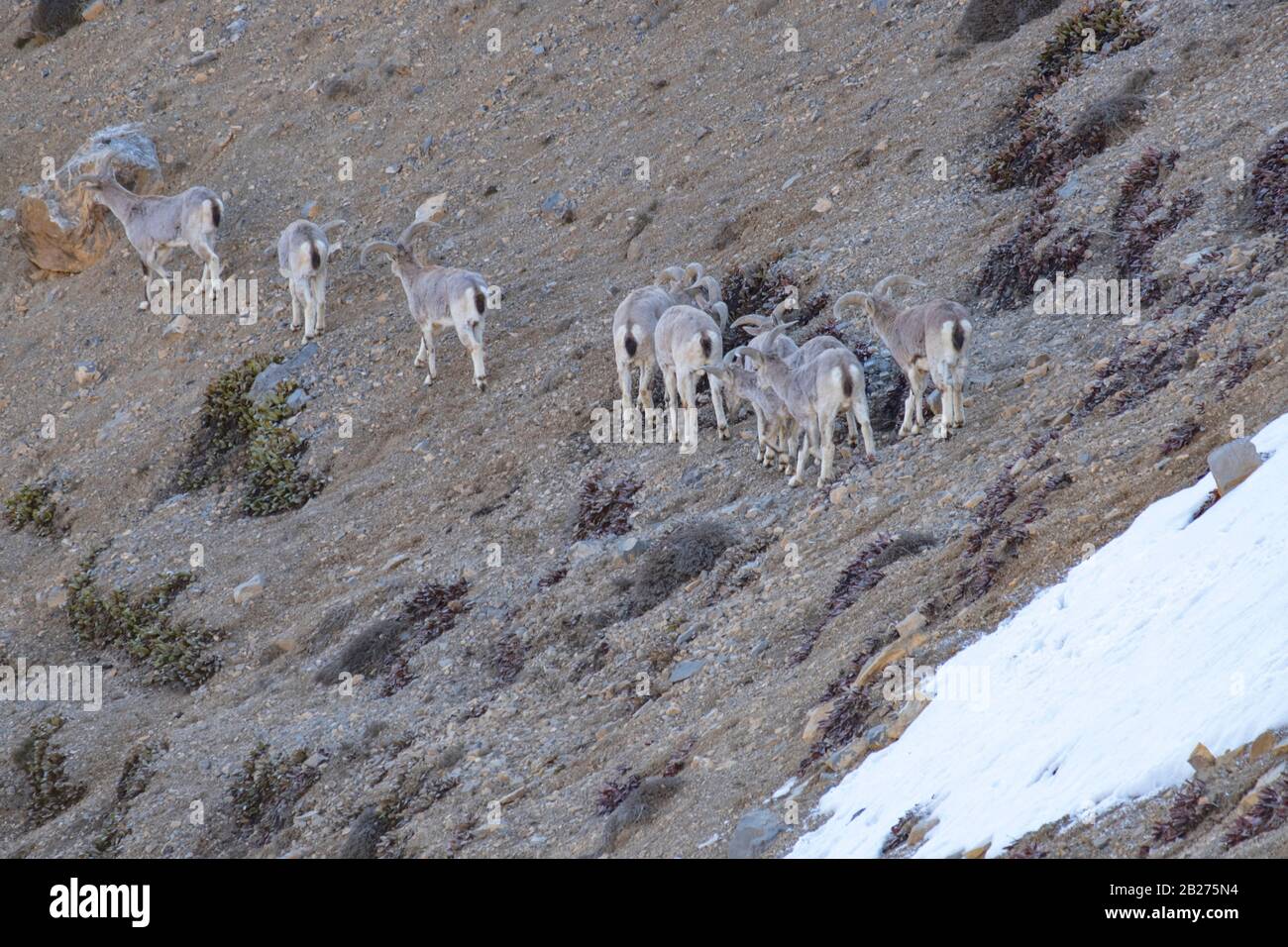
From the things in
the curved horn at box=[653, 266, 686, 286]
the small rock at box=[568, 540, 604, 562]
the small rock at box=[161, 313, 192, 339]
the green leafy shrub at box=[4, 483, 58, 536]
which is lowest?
the green leafy shrub at box=[4, 483, 58, 536]

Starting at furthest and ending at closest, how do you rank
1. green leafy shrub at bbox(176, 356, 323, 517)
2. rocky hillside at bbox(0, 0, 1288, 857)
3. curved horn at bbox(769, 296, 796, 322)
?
green leafy shrub at bbox(176, 356, 323, 517) → curved horn at bbox(769, 296, 796, 322) → rocky hillside at bbox(0, 0, 1288, 857)

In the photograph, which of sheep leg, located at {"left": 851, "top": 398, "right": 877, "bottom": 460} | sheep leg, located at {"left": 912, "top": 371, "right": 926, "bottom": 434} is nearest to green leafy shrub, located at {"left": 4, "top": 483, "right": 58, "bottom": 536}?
sheep leg, located at {"left": 851, "top": 398, "right": 877, "bottom": 460}

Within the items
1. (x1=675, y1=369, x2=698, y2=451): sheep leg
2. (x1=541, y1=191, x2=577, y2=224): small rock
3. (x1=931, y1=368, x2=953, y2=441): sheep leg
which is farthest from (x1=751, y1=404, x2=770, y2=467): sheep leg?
(x1=541, y1=191, x2=577, y2=224): small rock

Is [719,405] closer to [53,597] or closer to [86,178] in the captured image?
Answer: [53,597]

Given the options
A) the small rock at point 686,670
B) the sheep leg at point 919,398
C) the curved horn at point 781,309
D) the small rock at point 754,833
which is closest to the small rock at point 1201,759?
the small rock at point 754,833

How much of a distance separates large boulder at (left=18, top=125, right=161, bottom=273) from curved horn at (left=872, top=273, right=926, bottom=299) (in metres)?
16.6

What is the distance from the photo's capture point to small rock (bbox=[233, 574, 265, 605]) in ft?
61.1

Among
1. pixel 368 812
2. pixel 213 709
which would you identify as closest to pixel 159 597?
pixel 213 709

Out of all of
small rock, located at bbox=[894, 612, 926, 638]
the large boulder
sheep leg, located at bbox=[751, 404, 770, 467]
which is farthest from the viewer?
the large boulder

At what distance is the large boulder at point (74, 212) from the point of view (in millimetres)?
28531

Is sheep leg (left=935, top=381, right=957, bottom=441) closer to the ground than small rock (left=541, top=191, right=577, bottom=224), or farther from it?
closer to the ground

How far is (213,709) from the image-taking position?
16766mm

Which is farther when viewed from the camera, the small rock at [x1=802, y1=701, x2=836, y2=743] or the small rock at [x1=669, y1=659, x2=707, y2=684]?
the small rock at [x1=669, y1=659, x2=707, y2=684]

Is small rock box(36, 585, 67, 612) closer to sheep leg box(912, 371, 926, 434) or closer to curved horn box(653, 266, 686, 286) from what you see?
curved horn box(653, 266, 686, 286)
